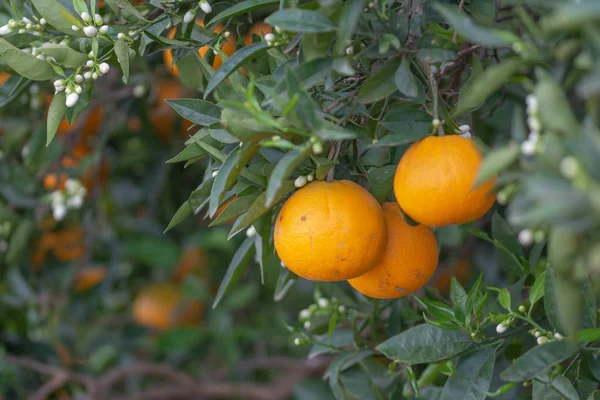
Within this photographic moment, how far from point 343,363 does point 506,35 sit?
725mm

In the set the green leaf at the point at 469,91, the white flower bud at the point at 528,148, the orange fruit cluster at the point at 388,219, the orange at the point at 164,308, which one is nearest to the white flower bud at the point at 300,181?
the orange fruit cluster at the point at 388,219

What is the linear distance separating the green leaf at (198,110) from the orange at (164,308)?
1.38m

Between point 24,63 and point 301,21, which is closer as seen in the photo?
point 301,21

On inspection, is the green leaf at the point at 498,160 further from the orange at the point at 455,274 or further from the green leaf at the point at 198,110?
the orange at the point at 455,274

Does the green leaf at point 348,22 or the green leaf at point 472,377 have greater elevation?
the green leaf at point 348,22

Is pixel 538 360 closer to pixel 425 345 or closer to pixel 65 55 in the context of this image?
pixel 425 345

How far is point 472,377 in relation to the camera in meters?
0.93

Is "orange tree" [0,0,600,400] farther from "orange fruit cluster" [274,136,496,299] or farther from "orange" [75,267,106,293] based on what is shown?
"orange" [75,267,106,293]

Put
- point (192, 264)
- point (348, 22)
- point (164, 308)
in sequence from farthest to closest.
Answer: point (192, 264) → point (164, 308) → point (348, 22)

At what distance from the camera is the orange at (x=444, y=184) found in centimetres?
71

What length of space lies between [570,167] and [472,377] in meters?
0.50

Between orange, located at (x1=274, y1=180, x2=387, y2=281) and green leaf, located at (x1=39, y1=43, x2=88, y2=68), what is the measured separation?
390 millimetres

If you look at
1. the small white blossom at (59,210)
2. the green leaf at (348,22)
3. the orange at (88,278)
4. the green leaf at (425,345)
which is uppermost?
the green leaf at (348,22)

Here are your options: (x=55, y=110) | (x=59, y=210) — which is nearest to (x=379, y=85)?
(x=55, y=110)
